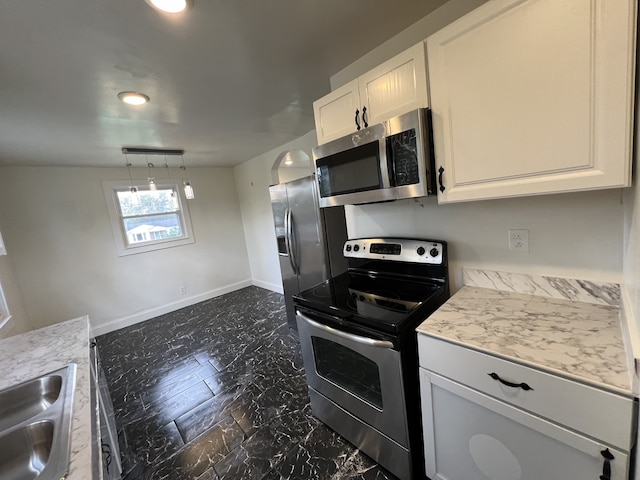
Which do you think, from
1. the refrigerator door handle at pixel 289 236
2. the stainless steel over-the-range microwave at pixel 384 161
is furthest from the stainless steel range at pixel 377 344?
the refrigerator door handle at pixel 289 236

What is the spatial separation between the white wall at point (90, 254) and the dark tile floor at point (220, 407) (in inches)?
24.5

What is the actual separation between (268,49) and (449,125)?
1.09 meters

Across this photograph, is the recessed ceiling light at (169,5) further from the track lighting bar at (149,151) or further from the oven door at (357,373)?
the track lighting bar at (149,151)

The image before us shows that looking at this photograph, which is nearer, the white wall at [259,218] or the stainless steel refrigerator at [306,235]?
the stainless steel refrigerator at [306,235]

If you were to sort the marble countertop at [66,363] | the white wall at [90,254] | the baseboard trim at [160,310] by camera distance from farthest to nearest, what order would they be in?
the baseboard trim at [160,310] < the white wall at [90,254] < the marble countertop at [66,363]

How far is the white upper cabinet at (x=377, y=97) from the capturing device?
4.11ft

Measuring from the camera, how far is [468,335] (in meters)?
1.09

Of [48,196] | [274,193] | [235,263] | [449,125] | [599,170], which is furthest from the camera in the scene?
[235,263]

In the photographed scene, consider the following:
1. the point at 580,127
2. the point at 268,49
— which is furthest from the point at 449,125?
the point at 268,49

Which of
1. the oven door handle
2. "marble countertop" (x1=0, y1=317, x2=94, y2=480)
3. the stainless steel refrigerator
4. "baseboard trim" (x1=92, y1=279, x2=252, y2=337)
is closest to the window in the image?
"baseboard trim" (x1=92, y1=279, x2=252, y2=337)

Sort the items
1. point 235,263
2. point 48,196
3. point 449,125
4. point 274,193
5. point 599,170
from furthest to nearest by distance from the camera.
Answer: point 235,263 < point 48,196 < point 274,193 < point 449,125 < point 599,170

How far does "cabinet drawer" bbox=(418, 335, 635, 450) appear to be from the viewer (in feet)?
2.49

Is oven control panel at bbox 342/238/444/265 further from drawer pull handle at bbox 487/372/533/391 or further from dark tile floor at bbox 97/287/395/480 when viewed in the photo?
dark tile floor at bbox 97/287/395/480

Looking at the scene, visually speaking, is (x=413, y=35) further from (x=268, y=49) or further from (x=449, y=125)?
(x=268, y=49)
